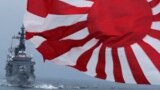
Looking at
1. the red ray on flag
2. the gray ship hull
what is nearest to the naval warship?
the gray ship hull

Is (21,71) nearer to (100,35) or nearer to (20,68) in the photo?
(20,68)

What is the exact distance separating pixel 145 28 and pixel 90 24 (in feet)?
2.22

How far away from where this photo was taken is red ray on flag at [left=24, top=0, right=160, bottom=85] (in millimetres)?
6914

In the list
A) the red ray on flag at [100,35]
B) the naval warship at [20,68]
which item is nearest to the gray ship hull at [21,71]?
the naval warship at [20,68]

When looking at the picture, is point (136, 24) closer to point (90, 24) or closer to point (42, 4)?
point (90, 24)

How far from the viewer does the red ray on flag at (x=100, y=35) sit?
691cm

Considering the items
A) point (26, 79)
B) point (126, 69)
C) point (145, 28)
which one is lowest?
point (126, 69)

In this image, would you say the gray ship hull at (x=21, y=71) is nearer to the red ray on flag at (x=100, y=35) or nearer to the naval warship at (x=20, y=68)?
the naval warship at (x=20, y=68)

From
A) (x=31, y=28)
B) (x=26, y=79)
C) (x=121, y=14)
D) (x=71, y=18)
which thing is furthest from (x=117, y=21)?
(x=26, y=79)

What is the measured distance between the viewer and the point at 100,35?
7109mm

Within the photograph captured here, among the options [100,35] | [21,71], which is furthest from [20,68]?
[100,35]

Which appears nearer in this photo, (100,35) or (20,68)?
(100,35)

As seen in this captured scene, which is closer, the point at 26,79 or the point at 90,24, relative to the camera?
the point at 90,24

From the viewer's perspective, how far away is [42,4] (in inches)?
276
